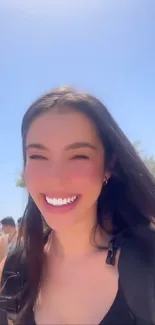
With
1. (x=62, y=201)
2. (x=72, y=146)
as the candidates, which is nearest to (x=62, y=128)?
(x=72, y=146)

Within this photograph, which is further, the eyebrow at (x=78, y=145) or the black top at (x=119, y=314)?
the eyebrow at (x=78, y=145)

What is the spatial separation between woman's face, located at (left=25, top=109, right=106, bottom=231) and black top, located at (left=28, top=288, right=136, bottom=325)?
0.36 metres

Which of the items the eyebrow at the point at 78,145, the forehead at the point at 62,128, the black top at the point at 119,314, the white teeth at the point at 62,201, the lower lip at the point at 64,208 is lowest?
the black top at the point at 119,314

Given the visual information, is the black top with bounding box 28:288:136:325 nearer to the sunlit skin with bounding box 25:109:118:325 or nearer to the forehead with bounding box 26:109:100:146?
the sunlit skin with bounding box 25:109:118:325

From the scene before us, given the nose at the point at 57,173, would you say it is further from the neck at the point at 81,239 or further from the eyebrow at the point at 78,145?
the neck at the point at 81,239

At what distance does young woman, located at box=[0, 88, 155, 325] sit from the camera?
159 centimetres

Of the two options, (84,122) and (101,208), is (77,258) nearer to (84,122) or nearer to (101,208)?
(101,208)

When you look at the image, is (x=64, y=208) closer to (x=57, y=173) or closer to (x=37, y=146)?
(x=57, y=173)

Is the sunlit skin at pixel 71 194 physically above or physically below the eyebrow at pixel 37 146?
below

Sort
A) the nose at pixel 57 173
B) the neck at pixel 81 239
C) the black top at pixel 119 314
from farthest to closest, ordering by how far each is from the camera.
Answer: the neck at pixel 81 239 < the nose at pixel 57 173 < the black top at pixel 119 314

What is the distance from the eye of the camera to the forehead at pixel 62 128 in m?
1.63

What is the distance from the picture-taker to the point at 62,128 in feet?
5.39

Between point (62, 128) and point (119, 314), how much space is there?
2.48 feet

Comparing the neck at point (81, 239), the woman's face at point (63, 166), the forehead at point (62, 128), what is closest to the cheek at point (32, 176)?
the woman's face at point (63, 166)
